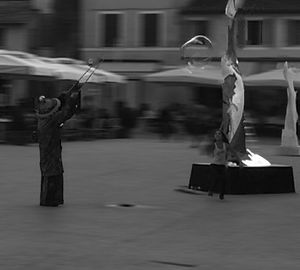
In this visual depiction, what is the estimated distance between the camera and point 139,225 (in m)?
11.7

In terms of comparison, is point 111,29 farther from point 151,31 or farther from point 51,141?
point 51,141

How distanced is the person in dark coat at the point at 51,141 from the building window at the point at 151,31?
3405 cm

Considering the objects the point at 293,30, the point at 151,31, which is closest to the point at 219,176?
the point at 293,30

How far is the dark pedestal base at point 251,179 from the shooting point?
15.3 m

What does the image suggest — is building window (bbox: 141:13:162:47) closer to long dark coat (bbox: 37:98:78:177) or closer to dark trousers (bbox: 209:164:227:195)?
dark trousers (bbox: 209:164:227:195)

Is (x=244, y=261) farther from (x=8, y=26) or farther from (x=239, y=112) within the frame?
(x=8, y=26)

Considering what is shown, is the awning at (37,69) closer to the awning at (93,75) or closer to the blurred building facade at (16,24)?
the awning at (93,75)

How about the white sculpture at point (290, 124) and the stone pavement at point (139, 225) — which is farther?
the white sculpture at point (290, 124)

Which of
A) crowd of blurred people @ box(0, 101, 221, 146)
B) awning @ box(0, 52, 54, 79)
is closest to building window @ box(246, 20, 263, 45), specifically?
crowd of blurred people @ box(0, 101, 221, 146)

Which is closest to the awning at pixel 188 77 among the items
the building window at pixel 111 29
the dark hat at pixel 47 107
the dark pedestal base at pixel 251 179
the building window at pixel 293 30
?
the building window at pixel 293 30

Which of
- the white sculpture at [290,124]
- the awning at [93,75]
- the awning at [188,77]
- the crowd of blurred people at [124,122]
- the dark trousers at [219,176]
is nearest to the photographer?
the dark trousers at [219,176]

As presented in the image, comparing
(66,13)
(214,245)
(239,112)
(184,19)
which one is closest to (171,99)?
(184,19)

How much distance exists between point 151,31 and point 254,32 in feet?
17.1

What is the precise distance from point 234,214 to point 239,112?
3.60 m
